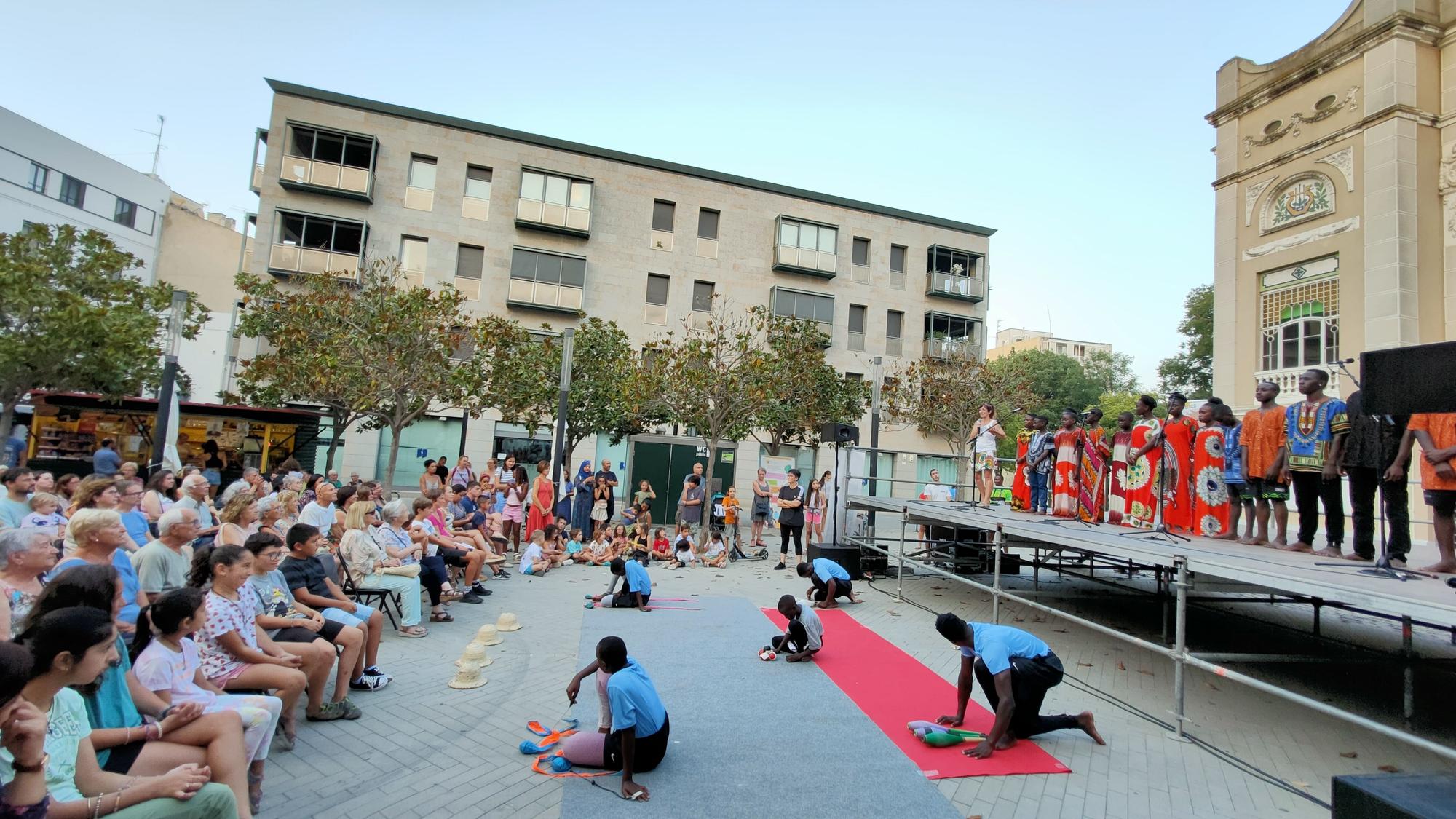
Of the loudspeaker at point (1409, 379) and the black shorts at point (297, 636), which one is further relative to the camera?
the black shorts at point (297, 636)

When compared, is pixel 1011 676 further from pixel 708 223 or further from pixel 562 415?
pixel 708 223

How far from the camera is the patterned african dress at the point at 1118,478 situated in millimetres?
9430

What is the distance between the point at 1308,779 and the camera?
5094 millimetres

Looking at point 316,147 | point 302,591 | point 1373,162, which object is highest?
point 316,147

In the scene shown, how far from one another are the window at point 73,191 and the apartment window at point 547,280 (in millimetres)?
23788

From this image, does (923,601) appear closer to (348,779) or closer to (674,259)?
(348,779)

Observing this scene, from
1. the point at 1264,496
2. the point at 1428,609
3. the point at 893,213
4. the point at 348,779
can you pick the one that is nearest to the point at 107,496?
the point at 348,779

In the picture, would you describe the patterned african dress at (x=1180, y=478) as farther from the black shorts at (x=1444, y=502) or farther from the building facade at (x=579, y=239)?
the building facade at (x=579, y=239)

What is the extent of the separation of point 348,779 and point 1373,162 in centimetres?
2264

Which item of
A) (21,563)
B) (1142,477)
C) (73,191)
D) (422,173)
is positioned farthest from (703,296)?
(73,191)

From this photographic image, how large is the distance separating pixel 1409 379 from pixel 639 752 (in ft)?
19.5

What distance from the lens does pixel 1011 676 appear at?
5.29 metres

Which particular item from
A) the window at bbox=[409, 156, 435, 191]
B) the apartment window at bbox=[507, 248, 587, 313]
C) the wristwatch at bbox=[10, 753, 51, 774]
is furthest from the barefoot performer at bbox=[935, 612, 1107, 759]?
the window at bbox=[409, 156, 435, 191]

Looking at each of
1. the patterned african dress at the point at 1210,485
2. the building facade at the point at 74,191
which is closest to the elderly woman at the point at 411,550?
the patterned african dress at the point at 1210,485
